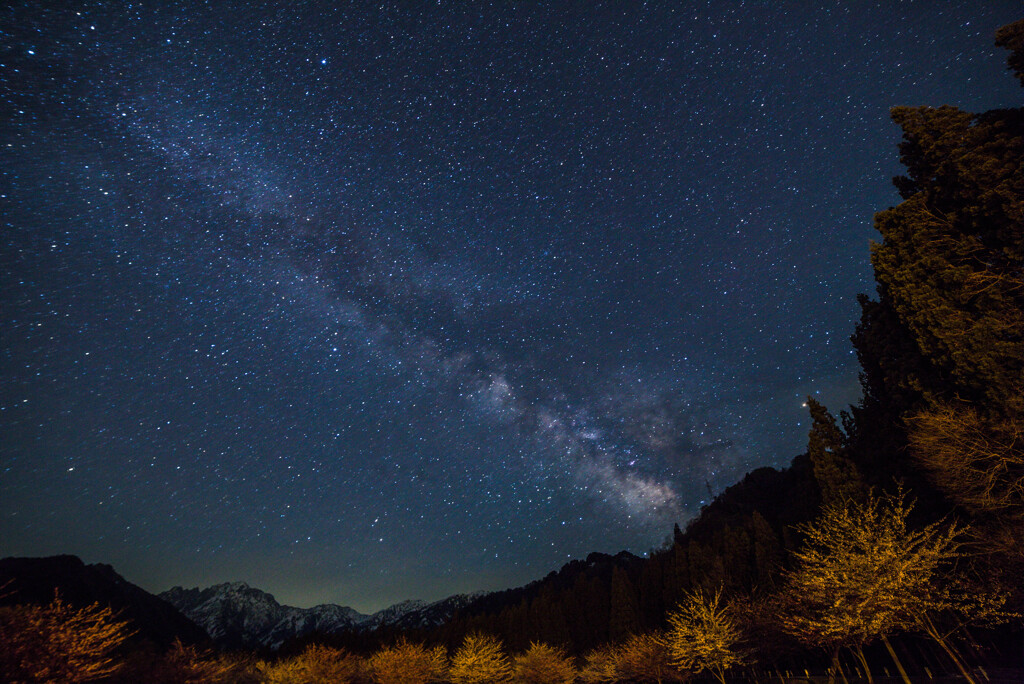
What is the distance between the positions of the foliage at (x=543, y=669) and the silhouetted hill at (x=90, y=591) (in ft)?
375

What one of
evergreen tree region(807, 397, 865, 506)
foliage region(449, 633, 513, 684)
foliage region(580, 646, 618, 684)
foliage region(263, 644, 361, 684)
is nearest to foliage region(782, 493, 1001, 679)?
evergreen tree region(807, 397, 865, 506)

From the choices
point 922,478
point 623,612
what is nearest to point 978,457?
point 922,478

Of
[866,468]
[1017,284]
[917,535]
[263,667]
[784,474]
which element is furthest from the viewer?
[784,474]

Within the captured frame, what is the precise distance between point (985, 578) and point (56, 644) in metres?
39.4

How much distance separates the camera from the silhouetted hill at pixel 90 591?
12038 centimetres

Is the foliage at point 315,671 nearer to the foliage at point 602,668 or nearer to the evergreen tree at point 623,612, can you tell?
the foliage at point 602,668

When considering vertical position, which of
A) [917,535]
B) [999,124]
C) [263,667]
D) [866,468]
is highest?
[999,124]

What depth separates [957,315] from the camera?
51.2ft

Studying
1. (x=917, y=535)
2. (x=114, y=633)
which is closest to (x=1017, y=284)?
(x=917, y=535)

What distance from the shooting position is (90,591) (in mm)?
132250

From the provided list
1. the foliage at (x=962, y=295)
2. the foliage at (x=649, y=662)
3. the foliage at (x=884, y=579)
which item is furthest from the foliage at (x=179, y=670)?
the foliage at (x=962, y=295)

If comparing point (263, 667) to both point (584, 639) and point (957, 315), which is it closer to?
point (584, 639)

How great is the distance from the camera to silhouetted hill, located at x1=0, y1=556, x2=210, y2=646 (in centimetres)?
12038

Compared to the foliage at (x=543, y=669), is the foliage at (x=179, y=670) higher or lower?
higher
